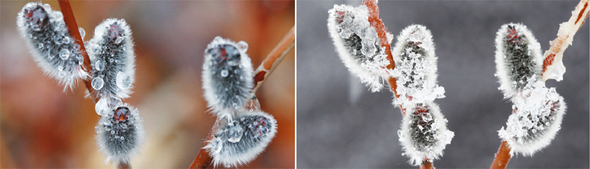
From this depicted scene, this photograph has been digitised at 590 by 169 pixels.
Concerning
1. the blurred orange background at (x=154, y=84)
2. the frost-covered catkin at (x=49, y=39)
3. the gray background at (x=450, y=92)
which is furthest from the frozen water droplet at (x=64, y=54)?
the gray background at (x=450, y=92)

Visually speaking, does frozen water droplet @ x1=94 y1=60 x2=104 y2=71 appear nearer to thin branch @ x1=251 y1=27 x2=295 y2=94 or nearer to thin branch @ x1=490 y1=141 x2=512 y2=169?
thin branch @ x1=251 y1=27 x2=295 y2=94

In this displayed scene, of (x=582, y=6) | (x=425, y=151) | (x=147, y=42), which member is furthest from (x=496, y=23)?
(x=147, y=42)

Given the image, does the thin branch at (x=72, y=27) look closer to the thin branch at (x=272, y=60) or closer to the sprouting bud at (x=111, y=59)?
the sprouting bud at (x=111, y=59)

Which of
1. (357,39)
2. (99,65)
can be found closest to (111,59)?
(99,65)

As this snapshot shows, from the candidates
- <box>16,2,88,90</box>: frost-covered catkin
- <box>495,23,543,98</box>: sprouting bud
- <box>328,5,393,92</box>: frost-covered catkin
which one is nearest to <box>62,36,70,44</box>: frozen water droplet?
<box>16,2,88,90</box>: frost-covered catkin

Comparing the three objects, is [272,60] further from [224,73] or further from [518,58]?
[518,58]

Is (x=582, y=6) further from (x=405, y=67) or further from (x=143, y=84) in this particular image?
(x=143, y=84)
